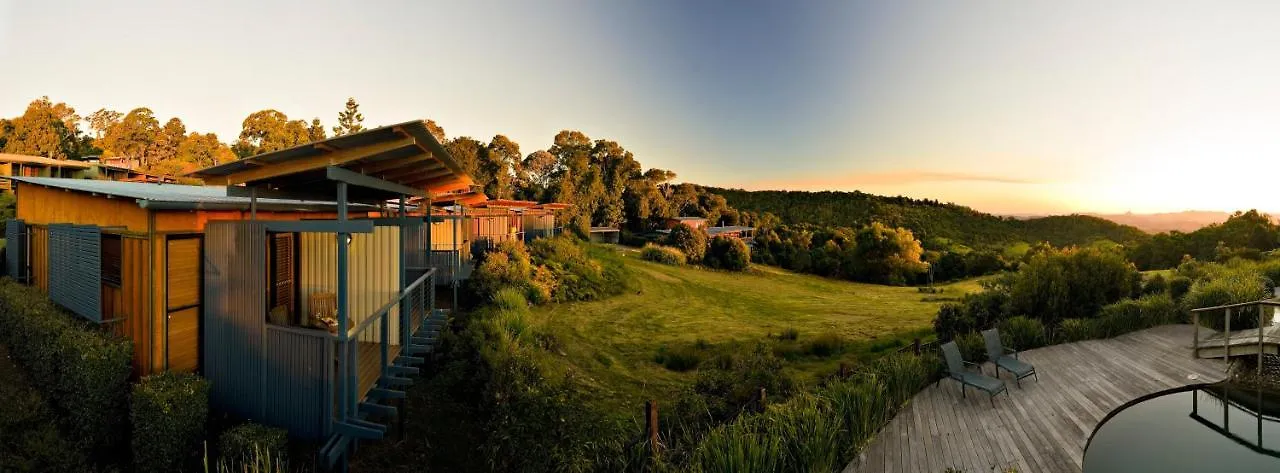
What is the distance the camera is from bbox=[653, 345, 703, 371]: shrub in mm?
13414

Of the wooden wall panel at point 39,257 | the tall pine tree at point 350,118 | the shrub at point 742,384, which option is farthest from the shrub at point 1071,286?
the tall pine tree at point 350,118

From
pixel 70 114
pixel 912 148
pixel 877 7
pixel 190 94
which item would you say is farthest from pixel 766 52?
pixel 70 114

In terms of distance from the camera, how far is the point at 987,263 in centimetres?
4709

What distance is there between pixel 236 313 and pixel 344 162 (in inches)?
81.2

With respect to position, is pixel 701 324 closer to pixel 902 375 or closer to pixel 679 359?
pixel 679 359

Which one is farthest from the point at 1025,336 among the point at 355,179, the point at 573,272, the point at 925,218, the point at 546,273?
the point at 925,218

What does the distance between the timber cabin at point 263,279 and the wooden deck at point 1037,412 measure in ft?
17.9

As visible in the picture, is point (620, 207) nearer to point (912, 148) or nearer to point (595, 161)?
point (595, 161)

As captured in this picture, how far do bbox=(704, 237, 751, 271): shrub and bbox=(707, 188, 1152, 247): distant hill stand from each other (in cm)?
3639

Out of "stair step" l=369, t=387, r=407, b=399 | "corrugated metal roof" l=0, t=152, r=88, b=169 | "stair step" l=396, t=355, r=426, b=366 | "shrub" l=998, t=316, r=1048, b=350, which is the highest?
"corrugated metal roof" l=0, t=152, r=88, b=169

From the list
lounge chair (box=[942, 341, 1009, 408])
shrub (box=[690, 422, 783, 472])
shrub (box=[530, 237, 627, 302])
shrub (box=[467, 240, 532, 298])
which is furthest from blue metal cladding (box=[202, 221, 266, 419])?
shrub (box=[530, 237, 627, 302])

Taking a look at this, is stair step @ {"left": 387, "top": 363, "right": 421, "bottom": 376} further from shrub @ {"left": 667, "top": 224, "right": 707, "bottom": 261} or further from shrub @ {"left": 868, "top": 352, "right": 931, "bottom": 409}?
shrub @ {"left": 667, "top": 224, "right": 707, "bottom": 261}

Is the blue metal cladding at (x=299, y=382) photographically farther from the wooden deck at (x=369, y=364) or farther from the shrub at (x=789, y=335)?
the shrub at (x=789, y=335)

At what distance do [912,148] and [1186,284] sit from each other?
67.4 ft
